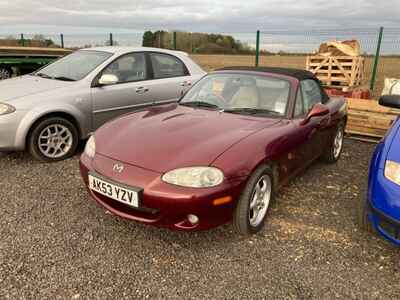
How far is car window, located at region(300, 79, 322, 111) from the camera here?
12.9 feet

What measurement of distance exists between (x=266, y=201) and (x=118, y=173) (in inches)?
52.9

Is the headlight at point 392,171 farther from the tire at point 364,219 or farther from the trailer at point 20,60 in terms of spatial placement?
the trailer at point 20,60

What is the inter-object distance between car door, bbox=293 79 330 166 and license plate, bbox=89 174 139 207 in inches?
69.9

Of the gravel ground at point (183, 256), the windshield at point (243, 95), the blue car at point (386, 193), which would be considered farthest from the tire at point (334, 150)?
the blue car at point (386, 193)

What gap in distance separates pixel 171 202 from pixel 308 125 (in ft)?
6.24

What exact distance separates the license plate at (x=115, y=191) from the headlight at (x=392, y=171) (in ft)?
6.12

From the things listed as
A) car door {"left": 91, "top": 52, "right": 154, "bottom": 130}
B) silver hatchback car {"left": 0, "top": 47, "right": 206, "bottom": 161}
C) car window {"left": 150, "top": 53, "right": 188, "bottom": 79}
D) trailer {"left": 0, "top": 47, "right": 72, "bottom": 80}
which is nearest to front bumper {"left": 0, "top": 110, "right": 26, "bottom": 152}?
silver hatchback car {"left": 0, "top": 47, "right": 206, "bottom": 161}

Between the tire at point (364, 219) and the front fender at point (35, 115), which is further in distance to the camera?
the front fender at point (35, 115)

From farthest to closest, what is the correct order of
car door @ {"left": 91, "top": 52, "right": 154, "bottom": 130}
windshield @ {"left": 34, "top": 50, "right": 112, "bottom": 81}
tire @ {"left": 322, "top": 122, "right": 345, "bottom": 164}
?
windshield @ {"left": 34, "top": 50, "right": 112, "bottom": 81}, car door @ {"left": 91, "top": 52, "right": 154, "bottom": 130}, tire @ {"left": 322, "top": 122, "right": 345, "bottom": 164}

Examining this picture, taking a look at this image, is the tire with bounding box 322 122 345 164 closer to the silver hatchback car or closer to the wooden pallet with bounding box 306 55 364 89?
the silver hatchback car

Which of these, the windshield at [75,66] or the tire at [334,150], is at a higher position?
the windshield at [75,66]

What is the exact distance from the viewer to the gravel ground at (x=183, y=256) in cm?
237

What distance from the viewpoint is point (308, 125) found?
3.68 m

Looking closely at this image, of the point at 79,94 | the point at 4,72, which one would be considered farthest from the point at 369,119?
the point at 4,72
